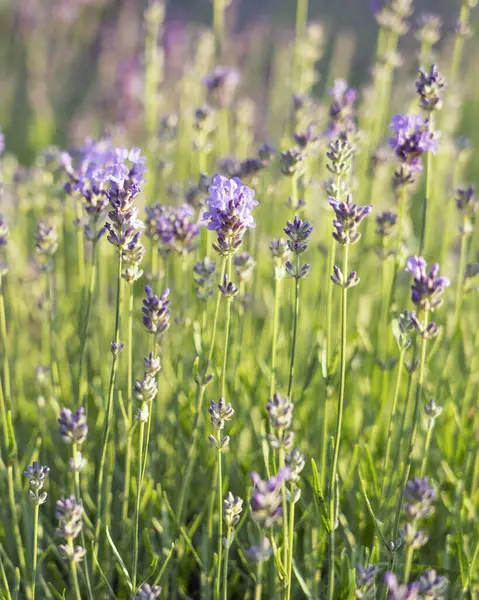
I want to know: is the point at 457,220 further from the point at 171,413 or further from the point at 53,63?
the point at 53,63

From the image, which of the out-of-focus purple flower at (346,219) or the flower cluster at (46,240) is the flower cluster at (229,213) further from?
the flower cluster at (46,240)

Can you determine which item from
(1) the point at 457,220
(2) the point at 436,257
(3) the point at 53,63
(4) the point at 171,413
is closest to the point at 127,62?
(3) the point at 53,63

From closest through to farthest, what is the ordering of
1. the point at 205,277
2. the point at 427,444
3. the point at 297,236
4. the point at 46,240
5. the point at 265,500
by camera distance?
the point at 265,500
the point at 297,236
the point at 427,444
the point at 205,277
the point at 46,240

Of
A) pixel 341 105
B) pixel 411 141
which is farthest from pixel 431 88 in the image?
pixel 341 105

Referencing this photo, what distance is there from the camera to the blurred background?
614 cm

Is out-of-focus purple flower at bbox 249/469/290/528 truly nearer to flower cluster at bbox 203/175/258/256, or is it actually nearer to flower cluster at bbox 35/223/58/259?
flower cluster at bbox 203/175/258/256

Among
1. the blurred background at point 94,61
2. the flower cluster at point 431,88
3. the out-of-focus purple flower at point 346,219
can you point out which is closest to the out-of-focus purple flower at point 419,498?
the out-of-focus purple flower at point 346,219

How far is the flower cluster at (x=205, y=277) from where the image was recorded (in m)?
2.01

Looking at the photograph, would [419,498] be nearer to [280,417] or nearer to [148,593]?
[280,417]

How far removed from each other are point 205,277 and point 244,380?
62cm

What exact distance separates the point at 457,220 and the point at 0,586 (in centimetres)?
441

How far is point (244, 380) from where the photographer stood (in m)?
2.53

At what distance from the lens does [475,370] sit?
2627 millimetres

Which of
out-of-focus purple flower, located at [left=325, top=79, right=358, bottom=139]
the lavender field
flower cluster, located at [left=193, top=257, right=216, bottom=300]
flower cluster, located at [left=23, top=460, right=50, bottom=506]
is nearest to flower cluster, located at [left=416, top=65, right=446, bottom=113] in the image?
the lavender field
